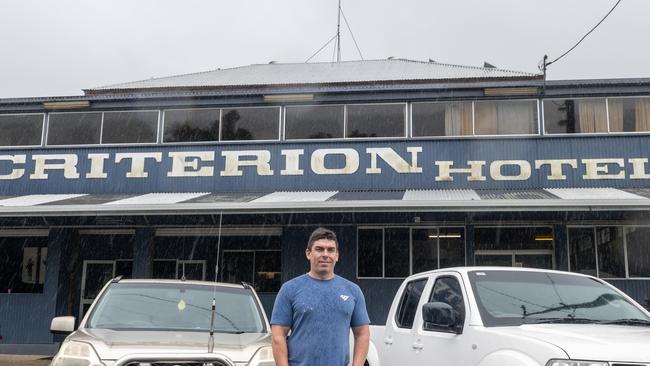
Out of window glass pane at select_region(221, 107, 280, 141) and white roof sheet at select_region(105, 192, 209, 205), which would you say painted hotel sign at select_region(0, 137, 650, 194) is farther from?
white roof sheet at select_region(105, 192, 209, 205)

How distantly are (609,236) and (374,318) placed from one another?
5.87 m

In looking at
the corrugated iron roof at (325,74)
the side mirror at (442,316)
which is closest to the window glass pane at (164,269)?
the corrugated iron roof at (325,74)

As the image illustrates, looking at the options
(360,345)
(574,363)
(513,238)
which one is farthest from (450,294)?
(513,238)

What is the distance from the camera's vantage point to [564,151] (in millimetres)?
18031

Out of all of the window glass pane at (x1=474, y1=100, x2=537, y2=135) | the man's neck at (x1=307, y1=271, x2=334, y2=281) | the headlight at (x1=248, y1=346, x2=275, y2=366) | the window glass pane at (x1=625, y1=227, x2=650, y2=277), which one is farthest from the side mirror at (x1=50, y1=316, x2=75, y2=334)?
the window glass pane at (x1=474, y1=100, x2=537, y2=135)

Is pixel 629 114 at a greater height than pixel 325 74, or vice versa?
pixel 325 74

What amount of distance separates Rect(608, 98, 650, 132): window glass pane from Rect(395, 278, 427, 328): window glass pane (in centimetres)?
1269

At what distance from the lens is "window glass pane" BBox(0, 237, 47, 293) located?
1977cm

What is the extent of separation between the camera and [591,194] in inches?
623

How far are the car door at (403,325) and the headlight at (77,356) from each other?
2746mm

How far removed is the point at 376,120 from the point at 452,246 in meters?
3.96

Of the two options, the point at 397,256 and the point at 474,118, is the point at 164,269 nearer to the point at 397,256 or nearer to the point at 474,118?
the point at 397,256

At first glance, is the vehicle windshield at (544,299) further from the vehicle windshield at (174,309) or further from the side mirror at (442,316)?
the vehicle windshield at (174,309)

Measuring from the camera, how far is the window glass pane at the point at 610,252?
16844 mm
